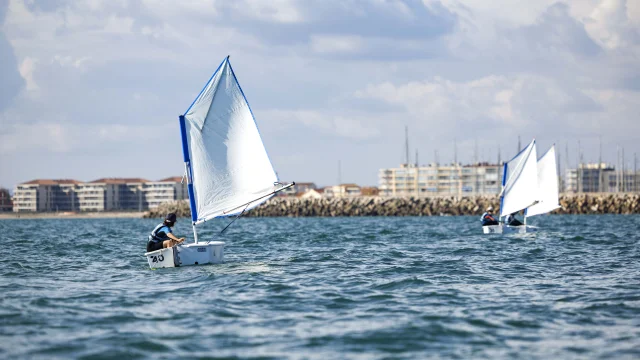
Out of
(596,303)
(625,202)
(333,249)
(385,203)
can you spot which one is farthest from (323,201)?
(596,303)

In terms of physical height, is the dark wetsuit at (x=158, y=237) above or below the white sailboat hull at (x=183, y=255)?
above

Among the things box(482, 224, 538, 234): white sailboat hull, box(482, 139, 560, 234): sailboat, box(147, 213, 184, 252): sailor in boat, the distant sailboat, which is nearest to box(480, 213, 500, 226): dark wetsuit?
box(482, 224, 538, 234): white sailboat hull

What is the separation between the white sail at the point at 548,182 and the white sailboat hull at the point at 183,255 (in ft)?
106

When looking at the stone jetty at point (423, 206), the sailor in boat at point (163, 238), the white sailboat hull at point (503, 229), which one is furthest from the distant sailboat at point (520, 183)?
the stone jetty at point (423, 206)

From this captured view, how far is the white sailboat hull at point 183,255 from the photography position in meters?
25.6

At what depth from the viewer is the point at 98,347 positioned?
14.3 m

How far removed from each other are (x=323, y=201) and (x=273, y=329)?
124 meters

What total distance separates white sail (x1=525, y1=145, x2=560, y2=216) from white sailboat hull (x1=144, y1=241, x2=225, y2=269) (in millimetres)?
32412

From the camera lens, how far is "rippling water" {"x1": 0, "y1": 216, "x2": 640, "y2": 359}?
14.2 m

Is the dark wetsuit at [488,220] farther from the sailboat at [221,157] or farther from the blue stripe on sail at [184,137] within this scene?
the blue stripe on sail at [184,137]

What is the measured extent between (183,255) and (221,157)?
346cm

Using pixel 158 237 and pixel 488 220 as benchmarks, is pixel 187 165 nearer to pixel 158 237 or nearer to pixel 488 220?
pixel 158 237

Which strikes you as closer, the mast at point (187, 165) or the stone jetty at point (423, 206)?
the mast at point (187, 165)

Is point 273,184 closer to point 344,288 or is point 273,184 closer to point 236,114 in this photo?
point 236,114
